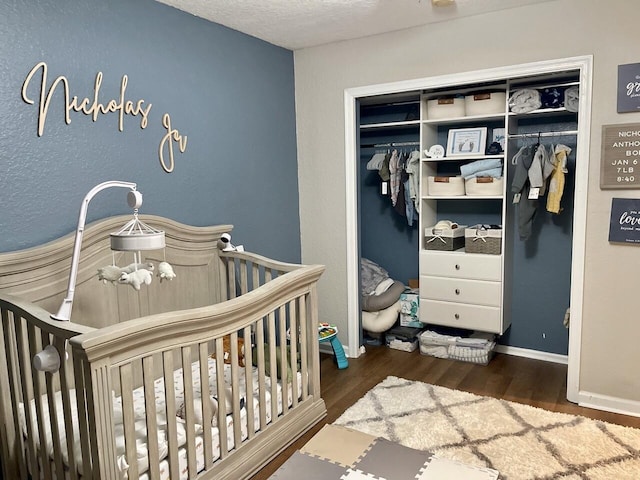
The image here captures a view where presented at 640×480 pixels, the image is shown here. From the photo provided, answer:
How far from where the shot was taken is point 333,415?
2.77 metres

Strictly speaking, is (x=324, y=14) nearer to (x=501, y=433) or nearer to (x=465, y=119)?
(x=465, y=119)

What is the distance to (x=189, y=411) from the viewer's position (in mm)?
1842

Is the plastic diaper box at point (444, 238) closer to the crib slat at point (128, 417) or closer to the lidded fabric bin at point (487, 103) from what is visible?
the lidded fabric bin at point (487, 103)

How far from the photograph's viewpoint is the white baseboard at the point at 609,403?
8.84 ft

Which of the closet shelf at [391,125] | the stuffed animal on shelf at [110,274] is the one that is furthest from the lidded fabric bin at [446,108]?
the stuffed animal on shelf at [110,274]

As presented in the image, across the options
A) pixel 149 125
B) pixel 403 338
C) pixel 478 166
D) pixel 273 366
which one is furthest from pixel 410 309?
pixel 149 125

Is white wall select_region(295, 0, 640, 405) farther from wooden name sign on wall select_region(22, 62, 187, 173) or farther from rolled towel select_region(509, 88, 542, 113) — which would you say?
wooden name sign on wall select_region(22, 62, 187, 173)

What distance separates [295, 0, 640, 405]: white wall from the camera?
2.59 meters

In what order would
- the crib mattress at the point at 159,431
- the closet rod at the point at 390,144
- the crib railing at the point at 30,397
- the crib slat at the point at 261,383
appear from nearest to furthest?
the crib railing at the point at 30,397, the crib mattress at the point at 159,431, the crib slat at the point at 261,383, the closet rod at the point at 390,144

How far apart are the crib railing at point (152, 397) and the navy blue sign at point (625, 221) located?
1585 millimetres

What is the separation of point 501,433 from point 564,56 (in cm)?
203

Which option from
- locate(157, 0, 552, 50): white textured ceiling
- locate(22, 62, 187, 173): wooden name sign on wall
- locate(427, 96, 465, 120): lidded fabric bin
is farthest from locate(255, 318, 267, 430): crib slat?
locate(427, 96, 465, 120): lidded fabric bin

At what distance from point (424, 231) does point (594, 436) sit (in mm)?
1701

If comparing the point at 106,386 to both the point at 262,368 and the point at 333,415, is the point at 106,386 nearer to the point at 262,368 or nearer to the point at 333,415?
the point at 262,368
